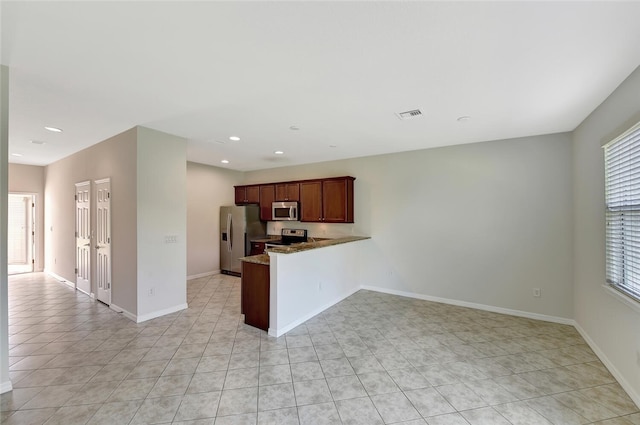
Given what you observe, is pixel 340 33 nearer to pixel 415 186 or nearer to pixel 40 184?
pixel 415 186

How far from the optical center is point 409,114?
304 centimetres

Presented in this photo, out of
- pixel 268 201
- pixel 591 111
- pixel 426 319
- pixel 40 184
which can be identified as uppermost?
pixel 591 111

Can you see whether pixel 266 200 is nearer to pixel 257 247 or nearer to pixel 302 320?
pixel 257 247

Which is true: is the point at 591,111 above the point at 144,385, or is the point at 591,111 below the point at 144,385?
above

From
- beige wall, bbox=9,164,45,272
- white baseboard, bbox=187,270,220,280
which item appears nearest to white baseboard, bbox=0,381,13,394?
white baseboard, bbox=187,270,220,280

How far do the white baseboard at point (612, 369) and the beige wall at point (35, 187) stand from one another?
1044 centimetres

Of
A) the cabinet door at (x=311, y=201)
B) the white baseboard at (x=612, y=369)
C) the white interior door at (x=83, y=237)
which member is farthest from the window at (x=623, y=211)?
the white interior door at (x=83, y=237)

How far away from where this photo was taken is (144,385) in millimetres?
2254

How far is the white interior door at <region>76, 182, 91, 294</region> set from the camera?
15.1 ft

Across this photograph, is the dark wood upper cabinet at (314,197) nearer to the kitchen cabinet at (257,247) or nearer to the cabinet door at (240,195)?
the cabinet door at (240,195)

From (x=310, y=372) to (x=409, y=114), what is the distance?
297 centimetres

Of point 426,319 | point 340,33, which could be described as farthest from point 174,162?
point 426,319

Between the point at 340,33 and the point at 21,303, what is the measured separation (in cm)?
635

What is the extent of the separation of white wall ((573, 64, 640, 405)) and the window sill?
0.01 m
